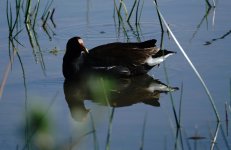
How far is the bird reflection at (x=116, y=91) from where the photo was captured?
20.0 ft

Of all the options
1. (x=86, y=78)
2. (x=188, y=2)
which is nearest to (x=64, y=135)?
(x=86, y=78)

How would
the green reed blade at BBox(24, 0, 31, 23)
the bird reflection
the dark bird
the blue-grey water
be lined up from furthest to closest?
the green reed blade at BBox(24, 0, 31, 23) → the dark bird → the bird reflection → the blue-grey water

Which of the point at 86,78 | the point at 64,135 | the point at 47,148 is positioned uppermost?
the point at 47,148

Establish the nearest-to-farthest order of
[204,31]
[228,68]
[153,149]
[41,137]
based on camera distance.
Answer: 1. [41,137]
2. [153,149]
3. [228,68]
4. [204,31]

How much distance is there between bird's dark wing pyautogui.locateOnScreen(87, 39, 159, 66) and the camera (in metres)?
7.54

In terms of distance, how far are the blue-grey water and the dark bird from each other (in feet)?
0.55

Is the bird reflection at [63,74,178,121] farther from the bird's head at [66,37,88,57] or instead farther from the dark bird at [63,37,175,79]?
the bird's head at [66,37,88,57]

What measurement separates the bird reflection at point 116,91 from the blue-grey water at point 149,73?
0.25 ft

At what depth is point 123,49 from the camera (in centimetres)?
758

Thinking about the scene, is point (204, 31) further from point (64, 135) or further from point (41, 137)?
point (41, 137)

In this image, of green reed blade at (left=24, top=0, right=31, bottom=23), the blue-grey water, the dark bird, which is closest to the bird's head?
the dark bird

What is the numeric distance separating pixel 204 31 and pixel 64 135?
3853 millimetres

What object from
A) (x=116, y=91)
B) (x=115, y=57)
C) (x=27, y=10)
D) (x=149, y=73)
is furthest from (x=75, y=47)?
(x=27, y=10)

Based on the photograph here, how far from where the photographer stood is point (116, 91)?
6730mm
